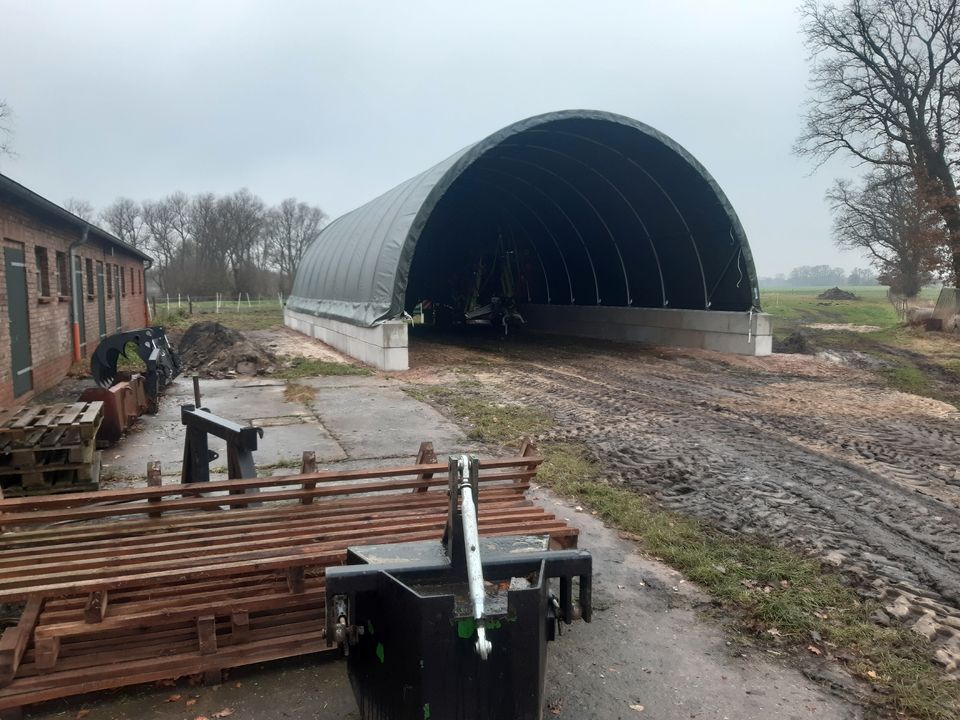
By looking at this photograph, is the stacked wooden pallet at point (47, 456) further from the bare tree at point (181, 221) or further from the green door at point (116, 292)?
the bare tree at point (181, 221)

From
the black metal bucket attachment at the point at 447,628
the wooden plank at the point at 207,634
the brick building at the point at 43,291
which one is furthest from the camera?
the brick building at the point at 43,291

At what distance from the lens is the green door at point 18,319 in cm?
1034

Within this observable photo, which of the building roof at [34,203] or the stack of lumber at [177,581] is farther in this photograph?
the building roof at [34,203]

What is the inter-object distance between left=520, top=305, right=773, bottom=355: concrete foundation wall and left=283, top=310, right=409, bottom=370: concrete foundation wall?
850 centimetres

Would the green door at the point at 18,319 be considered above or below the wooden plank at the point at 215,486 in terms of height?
above

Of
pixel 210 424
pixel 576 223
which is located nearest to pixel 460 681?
pixel 210 424

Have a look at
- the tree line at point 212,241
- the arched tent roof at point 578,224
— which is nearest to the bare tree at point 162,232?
the tree line at point 212,241

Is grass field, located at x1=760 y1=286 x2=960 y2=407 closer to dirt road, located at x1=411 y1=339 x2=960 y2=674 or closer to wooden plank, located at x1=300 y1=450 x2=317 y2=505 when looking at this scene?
dirt road, located at x1=411 y1=339 x2=960 y2=674

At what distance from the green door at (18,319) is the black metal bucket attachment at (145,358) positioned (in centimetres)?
114

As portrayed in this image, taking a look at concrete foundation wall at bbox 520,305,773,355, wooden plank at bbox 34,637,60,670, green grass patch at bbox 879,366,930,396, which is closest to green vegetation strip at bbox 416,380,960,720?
wooden plank at bbox 34,637,60,670

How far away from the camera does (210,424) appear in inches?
192

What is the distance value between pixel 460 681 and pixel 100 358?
785 cm

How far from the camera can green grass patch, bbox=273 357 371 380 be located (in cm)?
1426

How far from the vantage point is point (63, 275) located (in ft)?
48.6
